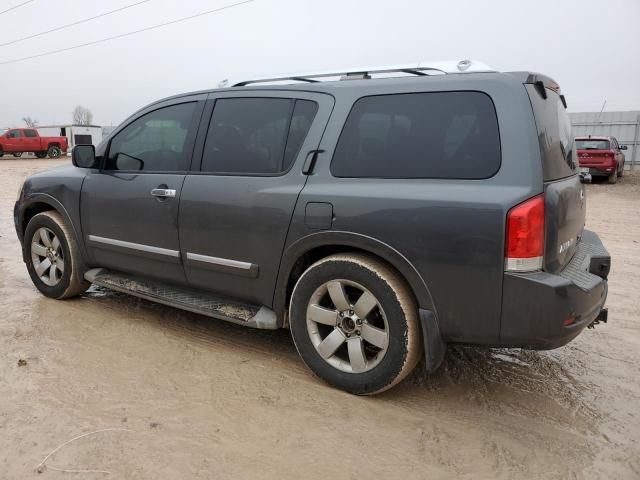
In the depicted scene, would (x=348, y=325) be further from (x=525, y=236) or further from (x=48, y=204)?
(x=48, y=204)

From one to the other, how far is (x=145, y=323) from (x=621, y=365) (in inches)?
138

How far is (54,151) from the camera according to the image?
102ft

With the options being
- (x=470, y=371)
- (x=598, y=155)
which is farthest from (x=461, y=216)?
(x=598, y=155)

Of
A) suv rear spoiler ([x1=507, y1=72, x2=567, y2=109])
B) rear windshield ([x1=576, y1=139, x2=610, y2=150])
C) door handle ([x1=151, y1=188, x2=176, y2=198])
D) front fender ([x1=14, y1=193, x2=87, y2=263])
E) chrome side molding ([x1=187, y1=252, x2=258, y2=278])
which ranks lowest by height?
rear windshield ([x1=576, y1=139, x2=610, y2=150])

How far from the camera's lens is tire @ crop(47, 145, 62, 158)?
3090 centimetres

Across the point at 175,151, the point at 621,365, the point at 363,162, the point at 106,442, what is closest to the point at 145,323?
the point at 175,151

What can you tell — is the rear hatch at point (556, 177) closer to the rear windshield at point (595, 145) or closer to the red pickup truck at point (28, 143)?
the rear windshield at point (595, 145)

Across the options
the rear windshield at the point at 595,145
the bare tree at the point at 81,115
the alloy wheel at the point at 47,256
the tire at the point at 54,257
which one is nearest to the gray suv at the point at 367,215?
the tire at the point at 54,257

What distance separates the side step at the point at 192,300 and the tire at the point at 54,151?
30.7 meters

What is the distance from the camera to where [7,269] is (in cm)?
570

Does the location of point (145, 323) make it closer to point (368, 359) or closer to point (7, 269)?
point (368, 359)

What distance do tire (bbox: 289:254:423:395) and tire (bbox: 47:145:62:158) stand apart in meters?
32.6

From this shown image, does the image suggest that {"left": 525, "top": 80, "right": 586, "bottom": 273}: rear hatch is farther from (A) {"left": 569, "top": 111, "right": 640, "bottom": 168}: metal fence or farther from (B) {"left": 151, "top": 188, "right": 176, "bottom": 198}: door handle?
(A) {"left": 569, "top": 111, "right": 640, "bottom": 168}: metal fence

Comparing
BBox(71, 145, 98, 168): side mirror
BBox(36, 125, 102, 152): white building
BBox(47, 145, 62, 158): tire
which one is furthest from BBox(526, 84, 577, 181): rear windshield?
BBox(36, 125, 102, 152): white building
